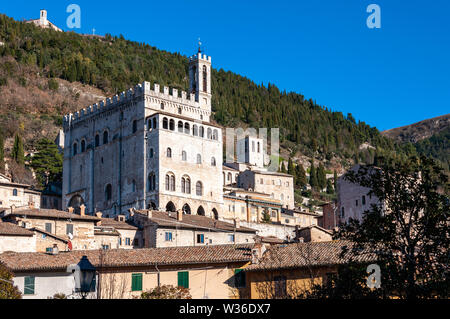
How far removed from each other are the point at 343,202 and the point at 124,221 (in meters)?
22.2

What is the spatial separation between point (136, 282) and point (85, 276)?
2390mm

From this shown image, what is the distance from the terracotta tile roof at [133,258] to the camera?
37.8m

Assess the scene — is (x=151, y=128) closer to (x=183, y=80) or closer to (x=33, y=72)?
(x=33, y=72)

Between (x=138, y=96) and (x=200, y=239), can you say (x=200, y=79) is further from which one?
(x=200, y=239)

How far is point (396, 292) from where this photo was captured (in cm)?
2514

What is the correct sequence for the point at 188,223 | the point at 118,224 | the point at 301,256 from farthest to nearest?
1. the point at 188,223
2. the point at 118,224
3. the point at 301,256

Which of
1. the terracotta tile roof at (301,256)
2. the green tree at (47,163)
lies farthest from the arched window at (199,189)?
the terracotta tile roof at (301,256)

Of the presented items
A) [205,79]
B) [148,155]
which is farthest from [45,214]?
[205,79]

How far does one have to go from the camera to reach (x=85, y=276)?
37.6 m

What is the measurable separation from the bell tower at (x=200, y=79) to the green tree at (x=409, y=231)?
58361 mm

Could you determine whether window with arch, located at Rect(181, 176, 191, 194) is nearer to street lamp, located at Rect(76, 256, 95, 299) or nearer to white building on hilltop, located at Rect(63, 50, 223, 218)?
white building on hilltop, located at Rect(63, 50, 223, 218)

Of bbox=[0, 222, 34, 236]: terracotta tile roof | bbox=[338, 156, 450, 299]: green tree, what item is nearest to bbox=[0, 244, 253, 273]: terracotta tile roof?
bbox=[0, 222, 34, 236]: terracotta tile roof

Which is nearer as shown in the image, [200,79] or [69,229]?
[69,229]
